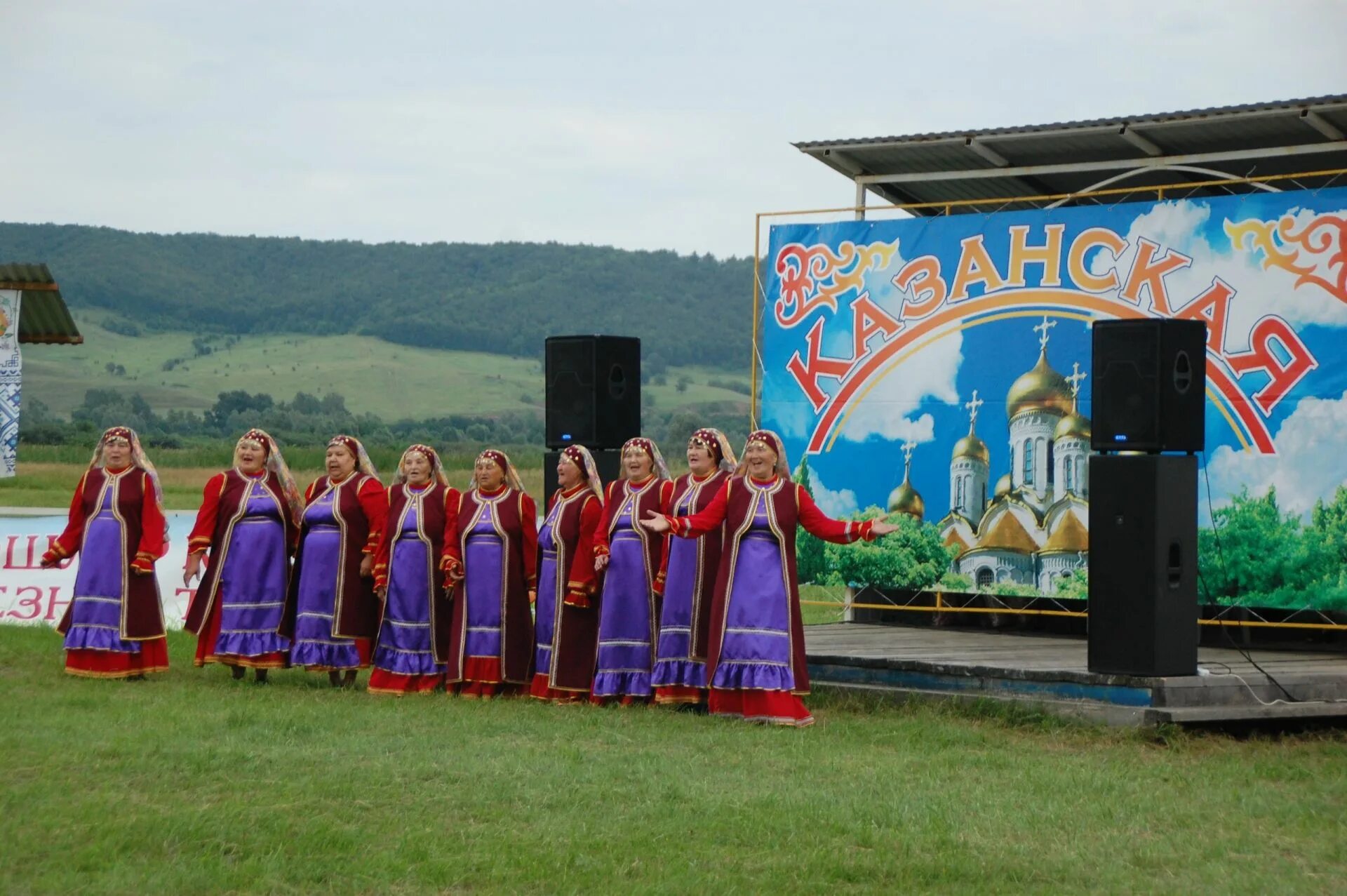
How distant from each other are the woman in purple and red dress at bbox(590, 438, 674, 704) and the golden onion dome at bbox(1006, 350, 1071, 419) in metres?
2.73

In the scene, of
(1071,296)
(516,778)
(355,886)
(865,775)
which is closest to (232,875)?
(355,886)

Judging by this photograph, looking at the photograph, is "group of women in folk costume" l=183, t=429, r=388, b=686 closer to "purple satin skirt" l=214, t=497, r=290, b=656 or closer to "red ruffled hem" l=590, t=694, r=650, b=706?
"purple satin skirt" l=214, t=497, r=290, b=656

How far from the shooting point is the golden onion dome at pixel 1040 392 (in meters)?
10.1

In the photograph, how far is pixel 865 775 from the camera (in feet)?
A: 21.2

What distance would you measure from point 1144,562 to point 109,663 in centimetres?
539

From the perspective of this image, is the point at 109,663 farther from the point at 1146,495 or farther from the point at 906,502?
the point at 1146,495

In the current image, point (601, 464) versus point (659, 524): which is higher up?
point (601, 464)

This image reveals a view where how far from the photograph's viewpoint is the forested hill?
66.6m

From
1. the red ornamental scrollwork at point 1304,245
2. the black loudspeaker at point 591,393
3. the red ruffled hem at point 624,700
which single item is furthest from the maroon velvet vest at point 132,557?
the red ornamental scrollwork at point 1304,245

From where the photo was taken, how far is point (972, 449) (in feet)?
34.6

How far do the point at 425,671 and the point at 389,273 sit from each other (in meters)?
65.2

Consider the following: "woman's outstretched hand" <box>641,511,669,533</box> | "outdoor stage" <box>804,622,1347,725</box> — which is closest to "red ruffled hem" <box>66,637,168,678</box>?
"woman's outstretched hand" <box>641,511,669,533</box>

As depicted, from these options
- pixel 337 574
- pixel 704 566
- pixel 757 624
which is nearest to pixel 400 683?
pixel 337 574

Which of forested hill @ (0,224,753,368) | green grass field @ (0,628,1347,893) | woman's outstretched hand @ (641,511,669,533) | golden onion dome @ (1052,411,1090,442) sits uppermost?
forested hill @ (0,224,753,368)
